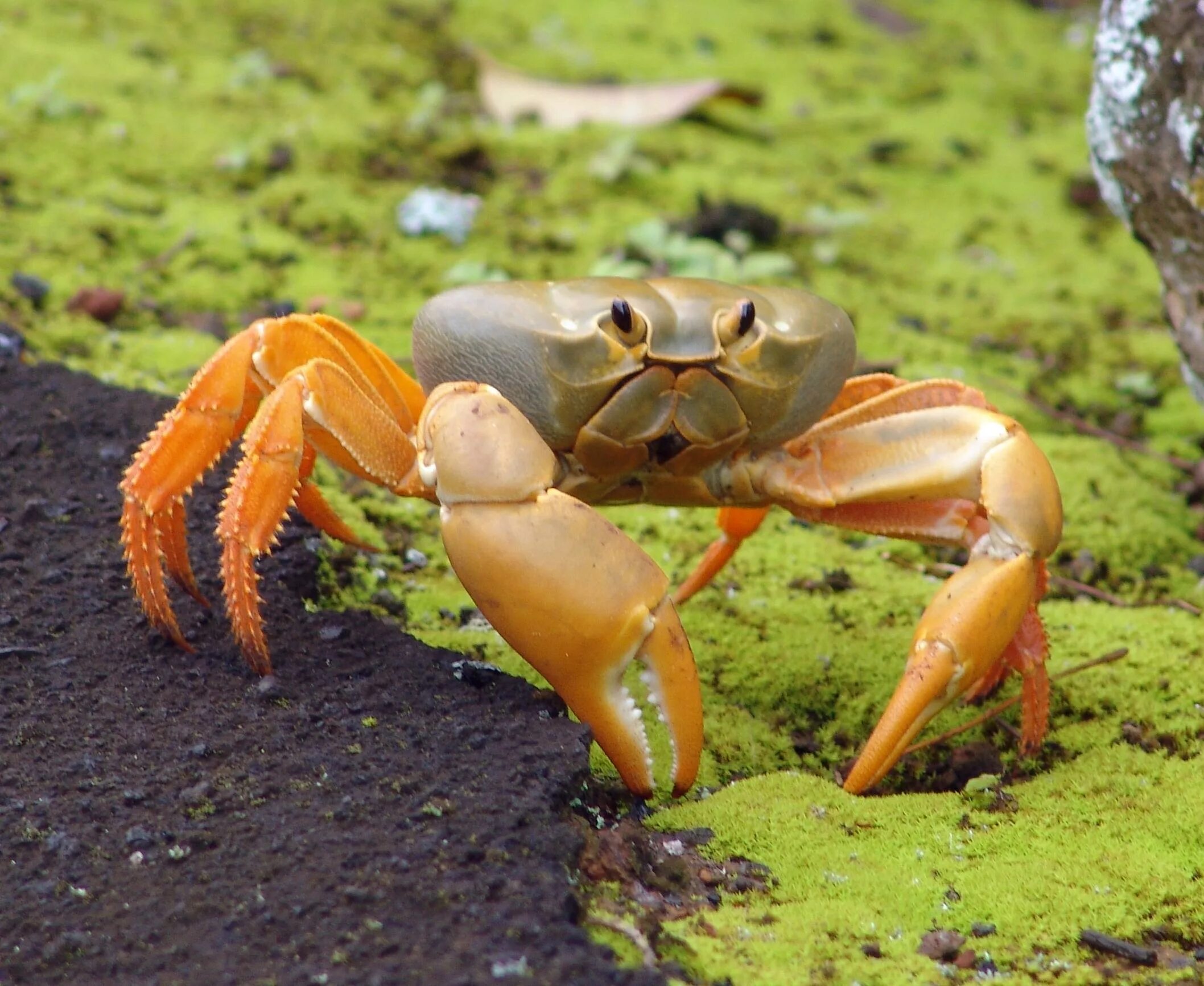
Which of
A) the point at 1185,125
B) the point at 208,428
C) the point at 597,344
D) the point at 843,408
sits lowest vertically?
the point at 208,428

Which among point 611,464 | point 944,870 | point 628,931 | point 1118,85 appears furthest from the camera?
point 1118,85

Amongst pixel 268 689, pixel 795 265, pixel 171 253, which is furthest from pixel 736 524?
pixel 171 253

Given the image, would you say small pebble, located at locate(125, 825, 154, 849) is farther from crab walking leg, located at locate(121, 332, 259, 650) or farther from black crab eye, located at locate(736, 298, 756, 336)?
black crab eye, located at locate(736, 298, 756, 336)

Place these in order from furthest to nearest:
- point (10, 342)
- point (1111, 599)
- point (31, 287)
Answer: point (31, 287)
point (10, 342)
point (1111, 599)

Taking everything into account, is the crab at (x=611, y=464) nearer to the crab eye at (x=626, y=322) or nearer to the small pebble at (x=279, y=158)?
the crab eye at (x=626, y=322)

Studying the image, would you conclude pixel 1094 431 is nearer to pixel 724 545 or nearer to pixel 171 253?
pixel 724 545

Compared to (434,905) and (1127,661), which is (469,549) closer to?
(434,905)
